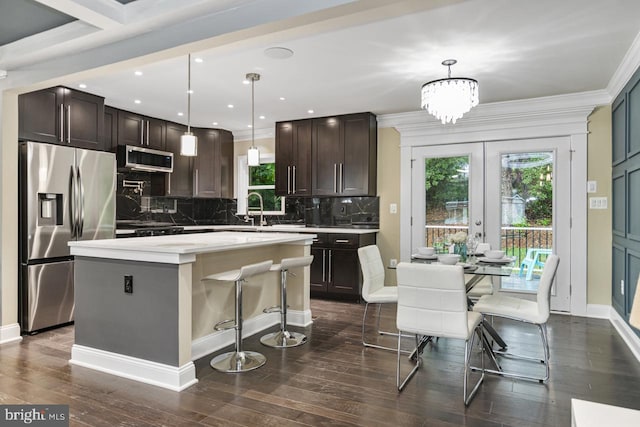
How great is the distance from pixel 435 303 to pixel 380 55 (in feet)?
6.99

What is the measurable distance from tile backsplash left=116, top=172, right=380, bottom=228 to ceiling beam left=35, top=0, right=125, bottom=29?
335cm

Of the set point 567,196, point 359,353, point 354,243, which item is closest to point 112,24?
point 359,353

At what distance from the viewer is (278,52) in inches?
133

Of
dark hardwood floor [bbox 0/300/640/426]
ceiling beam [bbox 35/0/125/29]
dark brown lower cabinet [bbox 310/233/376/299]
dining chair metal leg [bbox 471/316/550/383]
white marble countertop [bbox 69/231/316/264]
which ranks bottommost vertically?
dark hardwood floor [bbox 0/300/640/426]

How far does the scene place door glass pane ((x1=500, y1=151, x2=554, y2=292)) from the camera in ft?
15.8

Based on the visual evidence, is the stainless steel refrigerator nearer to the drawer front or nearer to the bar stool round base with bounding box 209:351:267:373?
the bar stool round base with bounding box 209:351:267:373

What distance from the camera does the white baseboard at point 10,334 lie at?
3625 mm

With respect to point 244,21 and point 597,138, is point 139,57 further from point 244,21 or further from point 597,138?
point 597,138

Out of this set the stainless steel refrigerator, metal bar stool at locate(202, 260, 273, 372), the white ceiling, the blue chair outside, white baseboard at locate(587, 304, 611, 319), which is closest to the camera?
the white ceiling

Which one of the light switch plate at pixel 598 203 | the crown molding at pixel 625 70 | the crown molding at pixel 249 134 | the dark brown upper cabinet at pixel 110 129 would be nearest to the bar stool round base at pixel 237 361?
the dark brown upper cabinet at pixel 110 129

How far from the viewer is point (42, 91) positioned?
4031mm

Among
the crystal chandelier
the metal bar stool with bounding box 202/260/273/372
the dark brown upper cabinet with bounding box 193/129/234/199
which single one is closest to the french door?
the crystal chandelier

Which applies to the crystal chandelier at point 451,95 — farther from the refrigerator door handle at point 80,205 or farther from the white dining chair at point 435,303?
the refrigerator door handle at point 80,205

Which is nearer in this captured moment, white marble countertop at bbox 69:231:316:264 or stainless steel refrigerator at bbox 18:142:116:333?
white marble countertop at bbox 69:231:316:264
